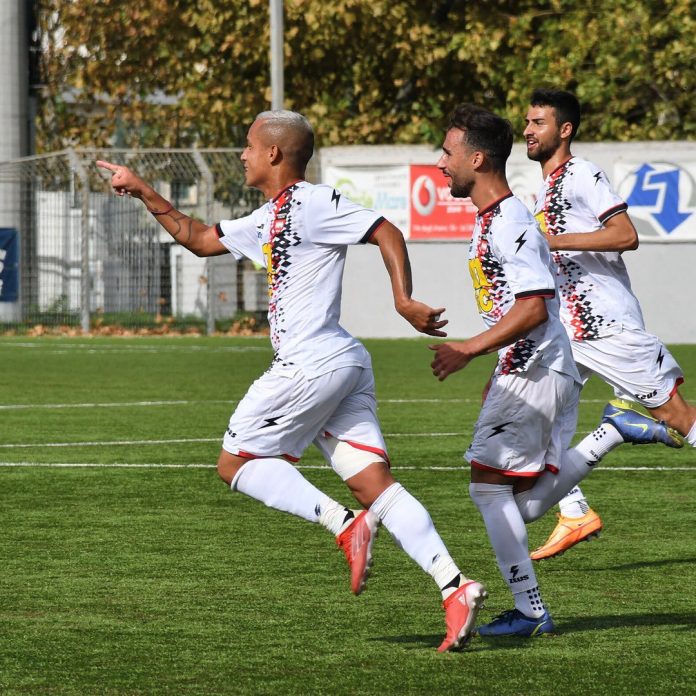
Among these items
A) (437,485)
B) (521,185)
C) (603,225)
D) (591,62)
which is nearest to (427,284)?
(521,185)

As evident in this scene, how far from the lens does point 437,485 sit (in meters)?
9.73

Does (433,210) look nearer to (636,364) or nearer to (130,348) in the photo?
(130,348)

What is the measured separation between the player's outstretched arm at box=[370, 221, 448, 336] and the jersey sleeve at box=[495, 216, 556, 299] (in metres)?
0.26

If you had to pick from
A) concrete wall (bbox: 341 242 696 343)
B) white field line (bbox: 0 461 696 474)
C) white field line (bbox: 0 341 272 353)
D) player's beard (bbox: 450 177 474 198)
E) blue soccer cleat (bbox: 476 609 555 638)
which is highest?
player's beard (bbox: 450 177 474 198)

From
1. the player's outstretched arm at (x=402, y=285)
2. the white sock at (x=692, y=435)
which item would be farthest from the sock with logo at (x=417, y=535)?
the white sock at (x=692, y=435)

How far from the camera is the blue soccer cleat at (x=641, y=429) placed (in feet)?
25.8

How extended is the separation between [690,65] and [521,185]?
433cm

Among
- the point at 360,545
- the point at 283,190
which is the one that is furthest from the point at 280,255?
the point at 360,545

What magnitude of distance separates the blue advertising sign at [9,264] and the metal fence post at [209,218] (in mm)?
3085

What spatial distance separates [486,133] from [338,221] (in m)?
0.57

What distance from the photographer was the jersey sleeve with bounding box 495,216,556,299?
541 cm

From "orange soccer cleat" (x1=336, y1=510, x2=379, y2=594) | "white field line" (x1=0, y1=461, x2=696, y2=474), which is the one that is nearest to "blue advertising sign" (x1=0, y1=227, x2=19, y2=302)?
"white field line" (x1=0, y1=461, x2=696, y2=474)

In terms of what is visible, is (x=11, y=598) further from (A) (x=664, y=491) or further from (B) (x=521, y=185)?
(B) (x=521, y=185)

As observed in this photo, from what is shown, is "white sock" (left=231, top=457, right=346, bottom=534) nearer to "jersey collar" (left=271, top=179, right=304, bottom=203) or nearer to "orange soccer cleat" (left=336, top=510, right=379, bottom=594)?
"orange soccer cleat" (left=336, top=510, right=379, bottom=594)
